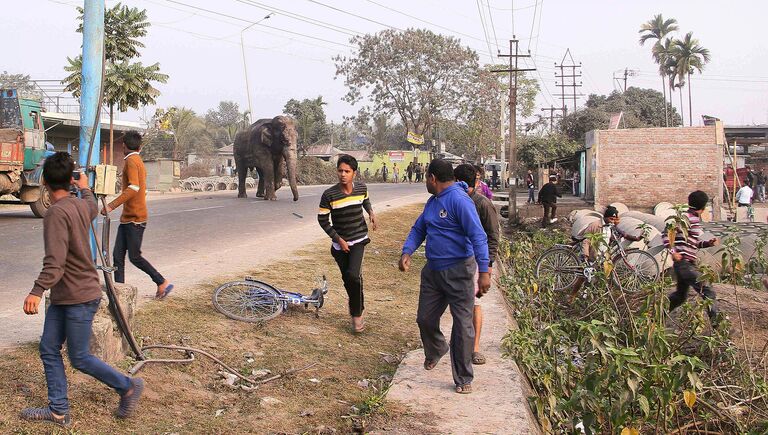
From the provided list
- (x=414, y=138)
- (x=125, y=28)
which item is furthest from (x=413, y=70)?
(x=125, y=28)

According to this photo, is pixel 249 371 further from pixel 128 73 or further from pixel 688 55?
pixel 688 55

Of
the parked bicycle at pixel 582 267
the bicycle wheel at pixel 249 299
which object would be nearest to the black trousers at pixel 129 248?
the bicycle wheel at pixel 249 299

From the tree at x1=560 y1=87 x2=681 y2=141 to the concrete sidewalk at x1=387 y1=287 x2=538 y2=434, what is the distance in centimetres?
4778

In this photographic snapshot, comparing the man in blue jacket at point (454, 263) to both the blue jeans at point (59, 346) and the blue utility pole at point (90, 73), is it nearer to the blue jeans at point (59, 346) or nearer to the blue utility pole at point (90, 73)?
the blue jeans at point (59, 346)

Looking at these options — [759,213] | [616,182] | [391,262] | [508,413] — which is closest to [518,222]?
[616,182]

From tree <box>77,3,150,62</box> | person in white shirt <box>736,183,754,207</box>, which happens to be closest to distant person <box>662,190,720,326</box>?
tree <box>77,3,150,62</box>

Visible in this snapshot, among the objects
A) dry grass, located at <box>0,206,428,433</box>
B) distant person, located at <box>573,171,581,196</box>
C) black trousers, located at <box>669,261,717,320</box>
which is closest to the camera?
dry grass, located at <box>0,206,428,433</box>

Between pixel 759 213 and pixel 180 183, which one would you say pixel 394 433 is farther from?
pixel 180 183

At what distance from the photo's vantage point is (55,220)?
159 inches

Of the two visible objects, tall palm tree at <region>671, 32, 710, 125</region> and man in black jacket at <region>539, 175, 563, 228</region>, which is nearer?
man in black jacket at <region>539, 175, 563, 228</region>

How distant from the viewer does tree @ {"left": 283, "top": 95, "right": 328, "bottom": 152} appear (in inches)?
2266

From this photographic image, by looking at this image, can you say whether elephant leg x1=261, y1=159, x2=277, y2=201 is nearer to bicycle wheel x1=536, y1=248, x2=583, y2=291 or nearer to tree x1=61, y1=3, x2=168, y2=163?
tree x1=61, y1=3, x2=168, y2=163

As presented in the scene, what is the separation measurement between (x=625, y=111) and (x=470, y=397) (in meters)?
57.5

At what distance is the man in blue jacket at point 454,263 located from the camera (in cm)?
528
